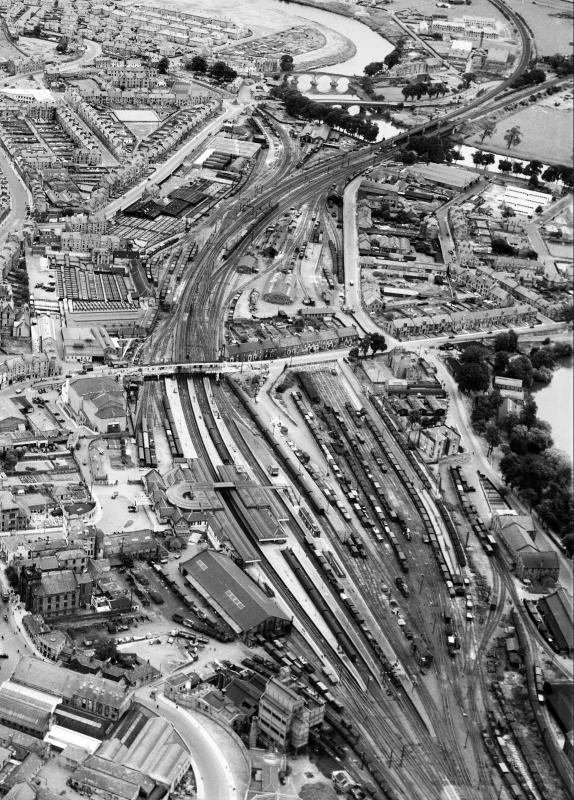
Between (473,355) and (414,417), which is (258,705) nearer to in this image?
(414,417)

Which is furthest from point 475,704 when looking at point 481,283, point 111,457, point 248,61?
point 248,61

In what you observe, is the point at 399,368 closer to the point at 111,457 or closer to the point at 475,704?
the point at 111,457

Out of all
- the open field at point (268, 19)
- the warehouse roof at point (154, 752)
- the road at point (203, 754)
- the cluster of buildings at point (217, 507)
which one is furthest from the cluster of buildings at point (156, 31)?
the warehouse roof at point (154, 752)

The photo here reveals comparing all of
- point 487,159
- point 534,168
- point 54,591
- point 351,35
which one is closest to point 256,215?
point 487,159

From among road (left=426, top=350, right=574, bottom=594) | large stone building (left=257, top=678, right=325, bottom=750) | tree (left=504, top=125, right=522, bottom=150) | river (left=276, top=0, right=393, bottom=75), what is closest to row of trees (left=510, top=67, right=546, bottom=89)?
river (left=276, top=0, right=393, bottom=75)

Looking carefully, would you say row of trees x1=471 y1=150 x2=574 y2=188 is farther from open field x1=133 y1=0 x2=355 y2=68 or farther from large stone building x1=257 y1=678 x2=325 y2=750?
large stone building x1=257 y1=678 x2=325 y2=750
